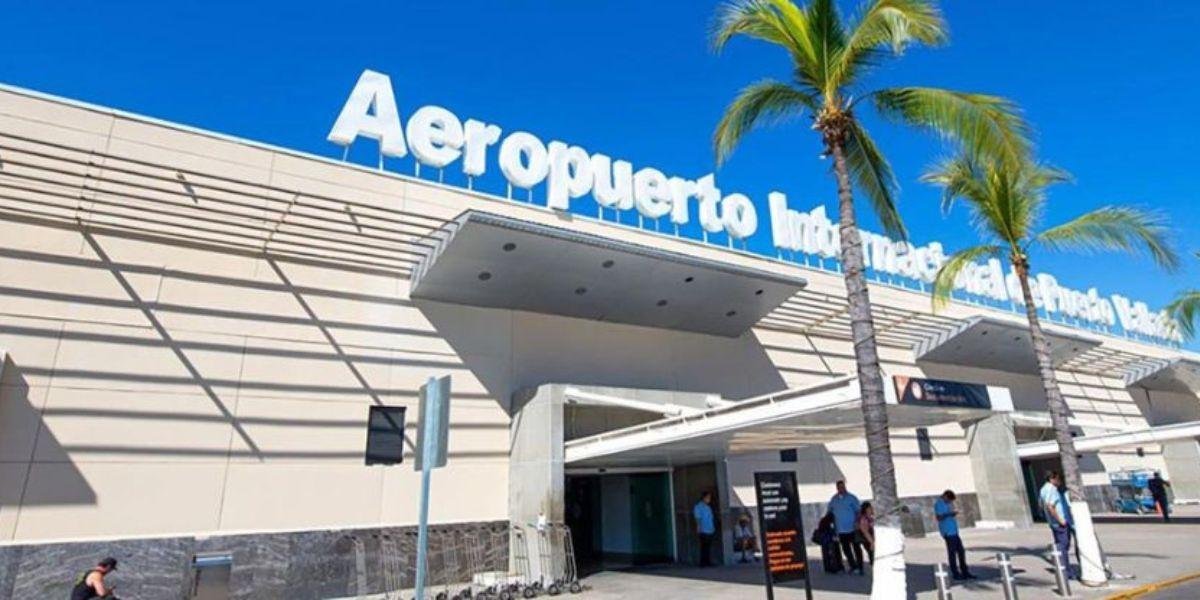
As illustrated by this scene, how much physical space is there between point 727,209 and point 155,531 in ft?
56.0

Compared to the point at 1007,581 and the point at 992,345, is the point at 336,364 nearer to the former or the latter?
the point at 1007,581

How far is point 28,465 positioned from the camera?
11.3m

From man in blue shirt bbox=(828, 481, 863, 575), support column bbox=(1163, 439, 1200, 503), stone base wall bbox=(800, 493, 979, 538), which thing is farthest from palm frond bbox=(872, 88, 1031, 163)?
support column bbox=(1163, 439, 1200, 503)

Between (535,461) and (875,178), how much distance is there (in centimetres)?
947

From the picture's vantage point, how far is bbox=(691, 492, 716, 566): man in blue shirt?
15.9 m

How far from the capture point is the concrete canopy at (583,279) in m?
14.3

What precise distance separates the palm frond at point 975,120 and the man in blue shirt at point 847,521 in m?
7.61

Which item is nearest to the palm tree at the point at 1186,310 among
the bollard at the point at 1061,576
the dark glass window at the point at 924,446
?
the dark glass window at the point at 924,446

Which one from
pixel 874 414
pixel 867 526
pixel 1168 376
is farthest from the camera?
pixel 1168 376

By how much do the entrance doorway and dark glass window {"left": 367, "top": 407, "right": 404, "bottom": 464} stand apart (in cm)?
560

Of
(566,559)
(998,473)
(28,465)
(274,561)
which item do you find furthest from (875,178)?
(998,473)

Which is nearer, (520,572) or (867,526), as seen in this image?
(867,526)

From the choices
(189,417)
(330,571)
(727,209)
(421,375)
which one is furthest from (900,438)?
(189,417)

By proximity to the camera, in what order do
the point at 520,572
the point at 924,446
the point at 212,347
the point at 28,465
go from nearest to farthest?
the point at 28,465 < the point at 212,347 < the point at 520,572 < the point at 924,446
